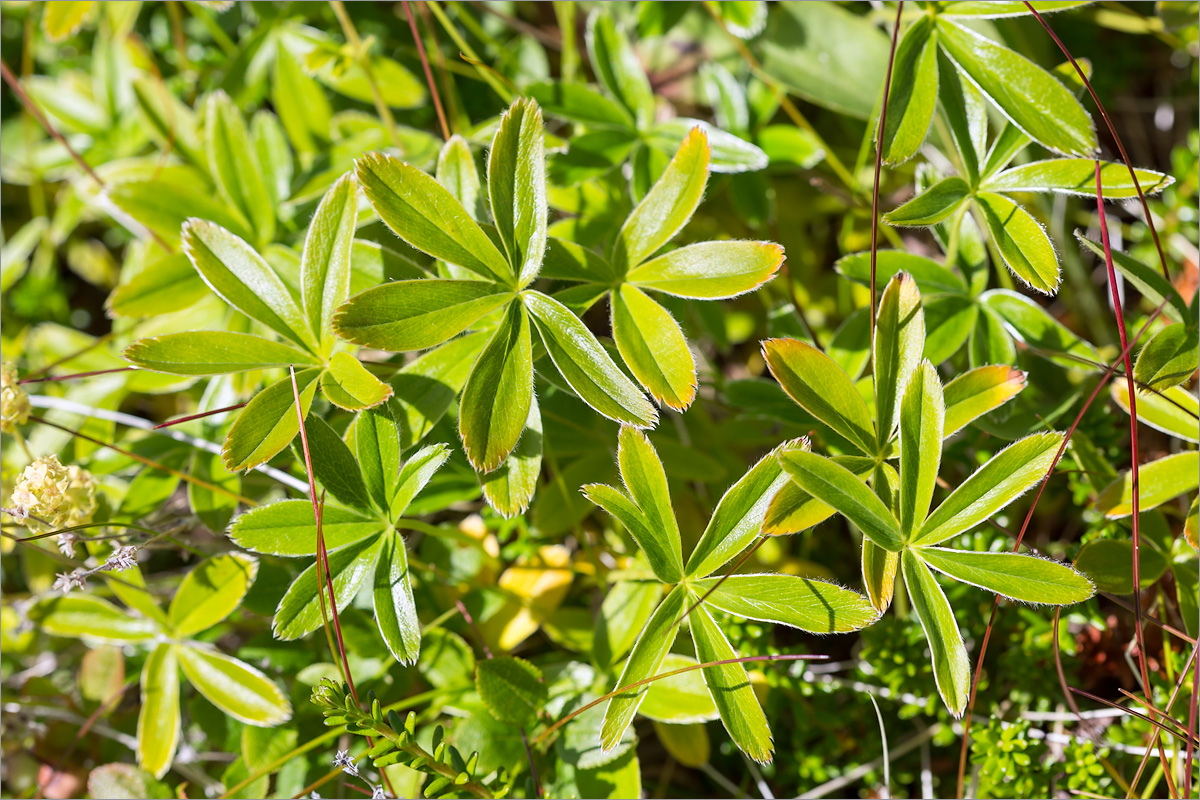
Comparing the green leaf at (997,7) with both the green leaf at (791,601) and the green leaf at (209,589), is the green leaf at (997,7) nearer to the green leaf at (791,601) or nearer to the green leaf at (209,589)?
the green leaf at (791,601)

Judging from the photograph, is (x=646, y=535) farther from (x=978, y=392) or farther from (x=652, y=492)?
(x=978, y=392)

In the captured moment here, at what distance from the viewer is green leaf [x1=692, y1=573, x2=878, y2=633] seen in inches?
45.8

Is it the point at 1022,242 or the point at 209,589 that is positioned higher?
the point at 1022,242

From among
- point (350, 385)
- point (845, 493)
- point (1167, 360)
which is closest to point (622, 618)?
point (845, 493)

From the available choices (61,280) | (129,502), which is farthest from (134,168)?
(129,502)

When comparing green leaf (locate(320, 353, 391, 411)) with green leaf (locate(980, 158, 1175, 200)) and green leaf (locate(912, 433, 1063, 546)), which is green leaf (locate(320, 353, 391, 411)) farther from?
green leaf (locate(980, 158, 1175, 200))

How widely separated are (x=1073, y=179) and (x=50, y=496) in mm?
1798

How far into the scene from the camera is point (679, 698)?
1.43m

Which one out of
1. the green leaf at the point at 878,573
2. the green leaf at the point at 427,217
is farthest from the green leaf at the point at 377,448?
the green leaf at the point at 878,573

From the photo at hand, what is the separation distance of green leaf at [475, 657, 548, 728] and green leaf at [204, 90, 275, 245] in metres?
1.06

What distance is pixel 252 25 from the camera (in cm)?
227

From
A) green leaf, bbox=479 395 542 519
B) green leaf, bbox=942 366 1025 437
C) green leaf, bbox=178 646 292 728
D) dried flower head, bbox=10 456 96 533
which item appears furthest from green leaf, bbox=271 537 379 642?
green leaf, bbox=942 366 1025 437

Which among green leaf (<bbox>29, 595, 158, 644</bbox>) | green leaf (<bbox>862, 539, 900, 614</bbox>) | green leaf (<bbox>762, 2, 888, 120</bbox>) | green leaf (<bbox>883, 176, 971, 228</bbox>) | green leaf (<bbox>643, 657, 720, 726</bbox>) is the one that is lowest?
green leaf (<bbox>29, 595, 158, 644</bbox>)

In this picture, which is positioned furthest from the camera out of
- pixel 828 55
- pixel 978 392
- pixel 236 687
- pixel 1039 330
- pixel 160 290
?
pixel 828 55
